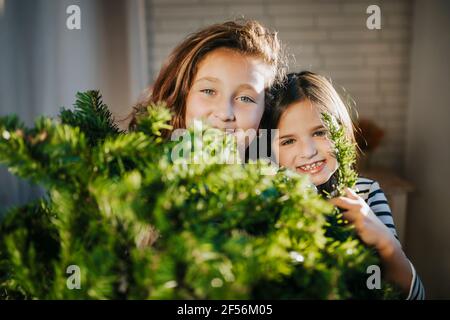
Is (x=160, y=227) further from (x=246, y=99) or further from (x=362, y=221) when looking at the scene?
(x=246, y=99)

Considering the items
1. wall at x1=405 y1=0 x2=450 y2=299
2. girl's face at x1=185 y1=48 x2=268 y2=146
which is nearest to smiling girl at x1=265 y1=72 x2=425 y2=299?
girl's face at x1=185 y1=48 x2=268 y2=146

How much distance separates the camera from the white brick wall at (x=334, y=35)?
6.73 feet

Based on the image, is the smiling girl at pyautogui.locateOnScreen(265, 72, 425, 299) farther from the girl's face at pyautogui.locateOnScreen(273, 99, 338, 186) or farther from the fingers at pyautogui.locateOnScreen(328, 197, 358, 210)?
the fingers at pyautogui.locateOnScreen(328, 197, 358, 210)

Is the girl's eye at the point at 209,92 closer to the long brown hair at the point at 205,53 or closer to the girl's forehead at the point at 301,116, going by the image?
the long brown hair at the point at 205,53

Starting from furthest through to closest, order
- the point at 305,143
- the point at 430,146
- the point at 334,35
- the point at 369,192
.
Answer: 1. the point at 334,35
2. the point at 430,146
3. the point at 369,192
4. the point at 305,143

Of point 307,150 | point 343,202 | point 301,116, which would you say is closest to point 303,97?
point 301,116

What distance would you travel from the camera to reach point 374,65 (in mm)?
2080

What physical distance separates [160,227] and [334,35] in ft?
6.60

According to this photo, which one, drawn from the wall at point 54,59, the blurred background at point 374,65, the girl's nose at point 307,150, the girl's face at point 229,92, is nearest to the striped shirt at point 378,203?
the girl's nose at point 307,150

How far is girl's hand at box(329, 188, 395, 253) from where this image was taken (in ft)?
1.52

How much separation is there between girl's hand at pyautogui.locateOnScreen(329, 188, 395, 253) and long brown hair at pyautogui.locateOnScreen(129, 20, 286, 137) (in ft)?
1.21
